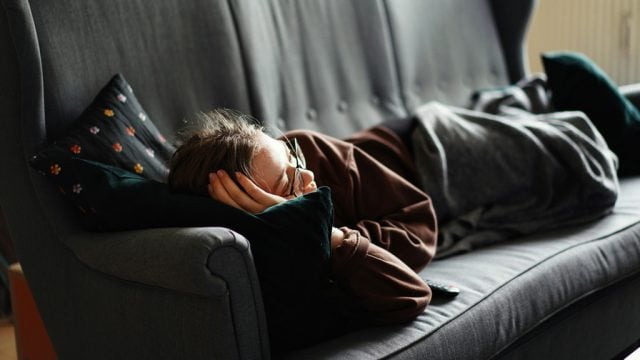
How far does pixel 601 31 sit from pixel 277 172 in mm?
2356

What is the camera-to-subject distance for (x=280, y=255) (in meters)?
1.23

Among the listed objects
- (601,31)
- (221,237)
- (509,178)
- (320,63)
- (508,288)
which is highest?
(320,63)

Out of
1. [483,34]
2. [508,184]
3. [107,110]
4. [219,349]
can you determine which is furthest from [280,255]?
[483,34]

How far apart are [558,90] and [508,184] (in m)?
0.58

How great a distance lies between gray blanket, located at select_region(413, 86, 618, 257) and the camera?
73.2 inches

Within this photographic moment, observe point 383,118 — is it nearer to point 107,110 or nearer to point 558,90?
point 558,90

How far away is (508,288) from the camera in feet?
5.01

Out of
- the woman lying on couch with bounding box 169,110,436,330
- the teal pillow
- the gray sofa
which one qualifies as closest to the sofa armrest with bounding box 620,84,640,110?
the teal pillow

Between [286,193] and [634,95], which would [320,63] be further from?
[634,95]

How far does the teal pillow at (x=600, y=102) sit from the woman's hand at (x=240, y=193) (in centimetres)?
128

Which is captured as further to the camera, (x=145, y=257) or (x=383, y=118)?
(x=383, y=118)

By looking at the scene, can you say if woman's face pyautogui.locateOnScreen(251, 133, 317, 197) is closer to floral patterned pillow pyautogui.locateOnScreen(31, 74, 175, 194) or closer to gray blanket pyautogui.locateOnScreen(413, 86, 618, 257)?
floral patterned pillow pyautogui.locateOnScreen(31, 74, 175, 194)

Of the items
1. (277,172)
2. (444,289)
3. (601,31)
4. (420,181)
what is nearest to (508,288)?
(444,289)

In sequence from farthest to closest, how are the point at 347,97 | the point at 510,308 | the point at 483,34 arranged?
the point at 483,34 → the point at 347,97 → the point at 510,308
